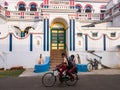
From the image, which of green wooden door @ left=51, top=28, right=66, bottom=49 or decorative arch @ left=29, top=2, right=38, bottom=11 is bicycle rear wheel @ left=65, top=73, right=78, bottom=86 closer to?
green wooden door @ left=51, top=28, right=66, bottom=49

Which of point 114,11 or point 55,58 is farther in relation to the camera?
point 114,11

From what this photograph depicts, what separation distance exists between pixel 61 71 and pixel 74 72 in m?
0.85

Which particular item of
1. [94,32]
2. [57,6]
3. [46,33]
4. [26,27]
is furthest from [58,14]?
[26,27]

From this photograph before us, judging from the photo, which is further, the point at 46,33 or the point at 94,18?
the point at 94,18

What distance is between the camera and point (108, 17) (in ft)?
90.7

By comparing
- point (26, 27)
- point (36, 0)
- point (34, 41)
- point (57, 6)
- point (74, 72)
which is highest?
point (36, 0)

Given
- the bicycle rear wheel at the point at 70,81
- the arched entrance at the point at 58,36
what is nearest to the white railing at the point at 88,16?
the arched entrance at the point at 58,36

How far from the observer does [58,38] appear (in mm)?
23938

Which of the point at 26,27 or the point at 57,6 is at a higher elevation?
the point at 57,6

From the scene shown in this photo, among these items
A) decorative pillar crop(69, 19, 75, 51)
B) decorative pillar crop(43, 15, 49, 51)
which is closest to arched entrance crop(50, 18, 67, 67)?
decorative pillar crop(69, 19, 75, 51)

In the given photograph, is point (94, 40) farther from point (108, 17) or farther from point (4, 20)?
point (4, 20)

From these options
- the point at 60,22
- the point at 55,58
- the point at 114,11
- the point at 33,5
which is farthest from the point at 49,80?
the point at 33,5

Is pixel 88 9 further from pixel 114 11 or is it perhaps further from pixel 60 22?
pixel 60 22

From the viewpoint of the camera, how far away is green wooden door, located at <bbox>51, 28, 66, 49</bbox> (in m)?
23.8
